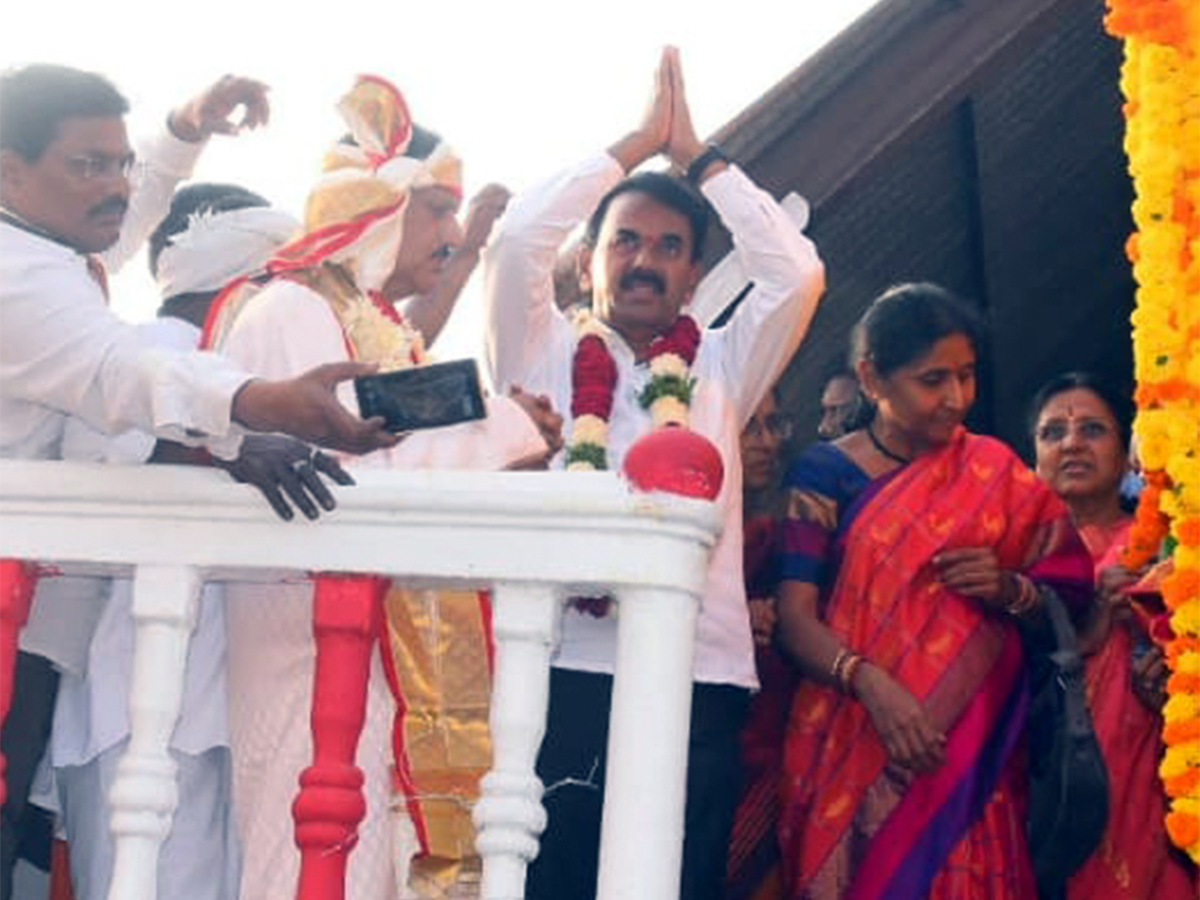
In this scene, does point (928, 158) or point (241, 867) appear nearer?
point (241, 867)

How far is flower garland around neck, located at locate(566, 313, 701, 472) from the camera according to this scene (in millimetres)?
4133

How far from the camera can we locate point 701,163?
4.54 meters

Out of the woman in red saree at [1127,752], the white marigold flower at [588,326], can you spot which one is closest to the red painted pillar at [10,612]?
the white marigold flower at [588,326]

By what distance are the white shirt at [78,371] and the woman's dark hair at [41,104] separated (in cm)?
19

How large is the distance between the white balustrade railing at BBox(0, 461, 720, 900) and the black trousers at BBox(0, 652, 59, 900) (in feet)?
1.31

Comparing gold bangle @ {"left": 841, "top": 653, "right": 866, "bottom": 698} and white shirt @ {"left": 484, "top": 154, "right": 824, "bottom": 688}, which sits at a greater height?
white shirt @ {"left": 484, "top": 154, "right": 824, "bottom": 688}

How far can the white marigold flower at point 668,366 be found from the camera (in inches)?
165

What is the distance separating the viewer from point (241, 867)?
3.25m

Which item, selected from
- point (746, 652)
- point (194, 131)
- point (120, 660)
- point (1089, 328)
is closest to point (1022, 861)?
point (746, 652)

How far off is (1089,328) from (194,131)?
3.98 m

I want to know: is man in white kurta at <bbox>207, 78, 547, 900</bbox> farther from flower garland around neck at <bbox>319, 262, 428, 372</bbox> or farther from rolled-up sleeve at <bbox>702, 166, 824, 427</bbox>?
rolled-up sleeve at <bbox>702, 166, 824, 427</bbox>

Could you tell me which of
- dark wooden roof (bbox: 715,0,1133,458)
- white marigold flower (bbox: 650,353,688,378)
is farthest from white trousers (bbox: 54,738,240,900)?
dark wooden roof (bbox: 715,0,1133,458)

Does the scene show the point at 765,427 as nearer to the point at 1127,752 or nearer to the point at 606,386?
the point at 606,386

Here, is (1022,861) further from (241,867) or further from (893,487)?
(241,867)
